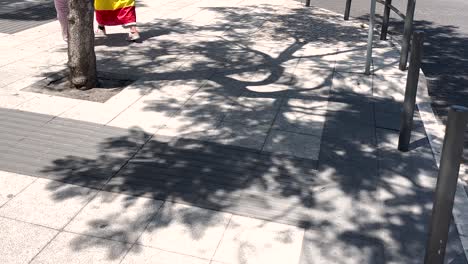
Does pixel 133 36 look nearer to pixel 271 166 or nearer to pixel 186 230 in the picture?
pixel 271 166

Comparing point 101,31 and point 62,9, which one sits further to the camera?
point 101,31

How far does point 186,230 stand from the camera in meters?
4.16

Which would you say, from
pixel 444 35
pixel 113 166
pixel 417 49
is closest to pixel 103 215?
pixel 113 166

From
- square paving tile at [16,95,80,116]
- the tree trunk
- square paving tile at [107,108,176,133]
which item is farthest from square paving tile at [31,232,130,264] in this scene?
the tree trunk

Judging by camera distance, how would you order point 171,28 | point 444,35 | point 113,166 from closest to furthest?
point 113,166 → point 171,28 → point 444,35

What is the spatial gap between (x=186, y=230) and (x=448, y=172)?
190 cm

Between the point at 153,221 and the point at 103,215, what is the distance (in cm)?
39

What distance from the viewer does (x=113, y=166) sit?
5.06 meters

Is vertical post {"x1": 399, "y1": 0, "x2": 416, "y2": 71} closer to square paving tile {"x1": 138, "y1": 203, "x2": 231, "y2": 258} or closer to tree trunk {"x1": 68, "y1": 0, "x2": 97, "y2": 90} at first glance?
tree trunk {"x1": 68, "y1": 0, "x2": 97, "y2": 90}

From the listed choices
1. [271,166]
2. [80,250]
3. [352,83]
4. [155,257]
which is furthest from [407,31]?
[80,250]

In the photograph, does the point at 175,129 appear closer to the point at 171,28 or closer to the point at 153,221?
the point at 153,221

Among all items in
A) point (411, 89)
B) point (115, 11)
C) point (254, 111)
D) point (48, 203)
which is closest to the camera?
point (48, 203)

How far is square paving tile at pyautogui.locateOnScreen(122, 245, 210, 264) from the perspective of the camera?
12.4 ft

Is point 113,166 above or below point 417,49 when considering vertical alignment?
below
